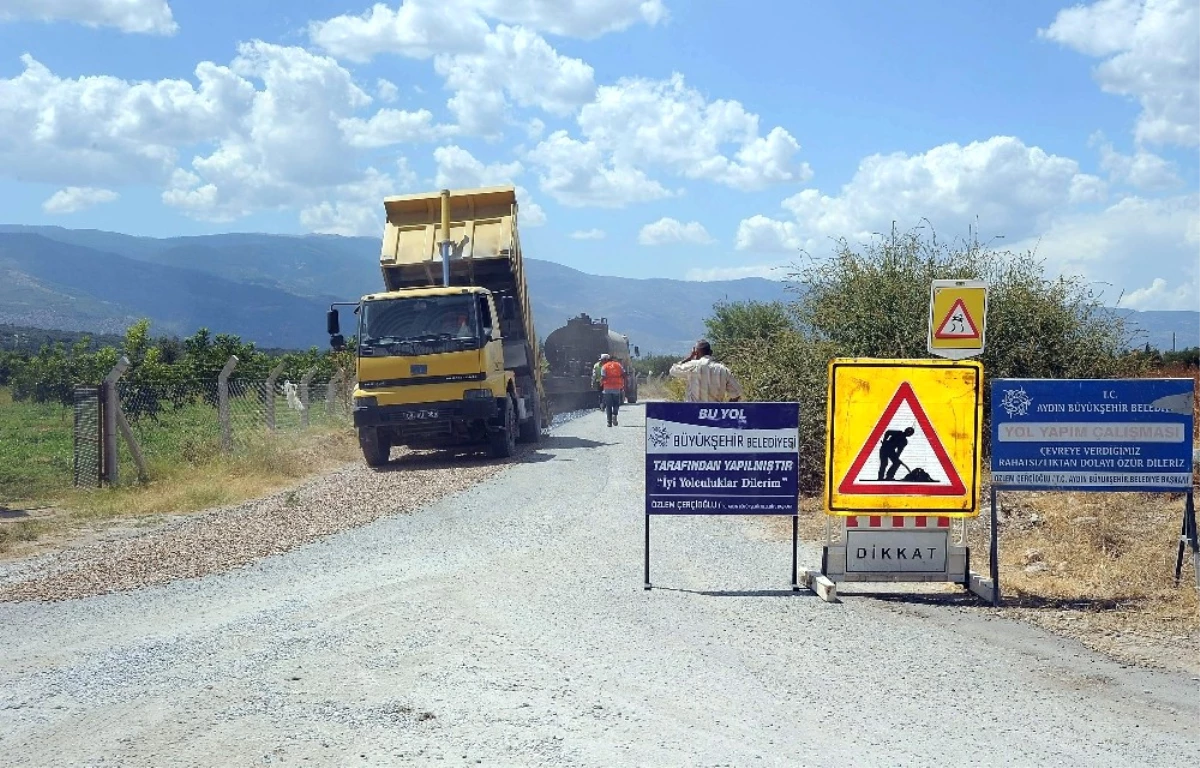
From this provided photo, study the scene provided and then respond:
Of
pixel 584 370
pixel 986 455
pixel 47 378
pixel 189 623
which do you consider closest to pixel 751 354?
pixel 986 455

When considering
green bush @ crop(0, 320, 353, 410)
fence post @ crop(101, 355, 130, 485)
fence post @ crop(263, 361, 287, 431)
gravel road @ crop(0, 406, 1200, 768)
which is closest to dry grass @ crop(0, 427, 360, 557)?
fence post @ crop(101, 355, 130, 485)

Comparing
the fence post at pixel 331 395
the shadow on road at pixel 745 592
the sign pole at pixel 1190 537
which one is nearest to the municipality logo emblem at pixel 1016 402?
the sign pole at pixel 1190 537

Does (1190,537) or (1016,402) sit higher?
(1016,402)

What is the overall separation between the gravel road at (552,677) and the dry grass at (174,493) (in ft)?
15.4

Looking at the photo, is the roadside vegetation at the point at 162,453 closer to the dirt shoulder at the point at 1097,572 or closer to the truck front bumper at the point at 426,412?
the truck front bumper at the point at 426,412

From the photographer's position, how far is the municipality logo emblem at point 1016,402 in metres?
8.61

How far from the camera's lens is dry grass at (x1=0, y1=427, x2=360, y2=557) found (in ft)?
44.2

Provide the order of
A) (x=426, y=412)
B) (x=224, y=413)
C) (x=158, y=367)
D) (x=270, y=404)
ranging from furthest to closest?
(x=158, y=367), (x=270, y=404), (x=224, y=413), (x=426, y=412)

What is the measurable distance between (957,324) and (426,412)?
10484mm

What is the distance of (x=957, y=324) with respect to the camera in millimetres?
10234

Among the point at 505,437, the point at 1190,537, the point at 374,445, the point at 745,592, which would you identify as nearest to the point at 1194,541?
the point at 1190,537

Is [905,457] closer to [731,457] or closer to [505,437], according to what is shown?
[731,457]

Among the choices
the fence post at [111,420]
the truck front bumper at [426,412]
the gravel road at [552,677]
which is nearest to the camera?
the gravel road at [552,677]

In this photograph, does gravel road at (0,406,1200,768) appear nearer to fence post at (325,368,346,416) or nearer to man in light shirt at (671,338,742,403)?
man in light shirt at (671,338,742,403)
